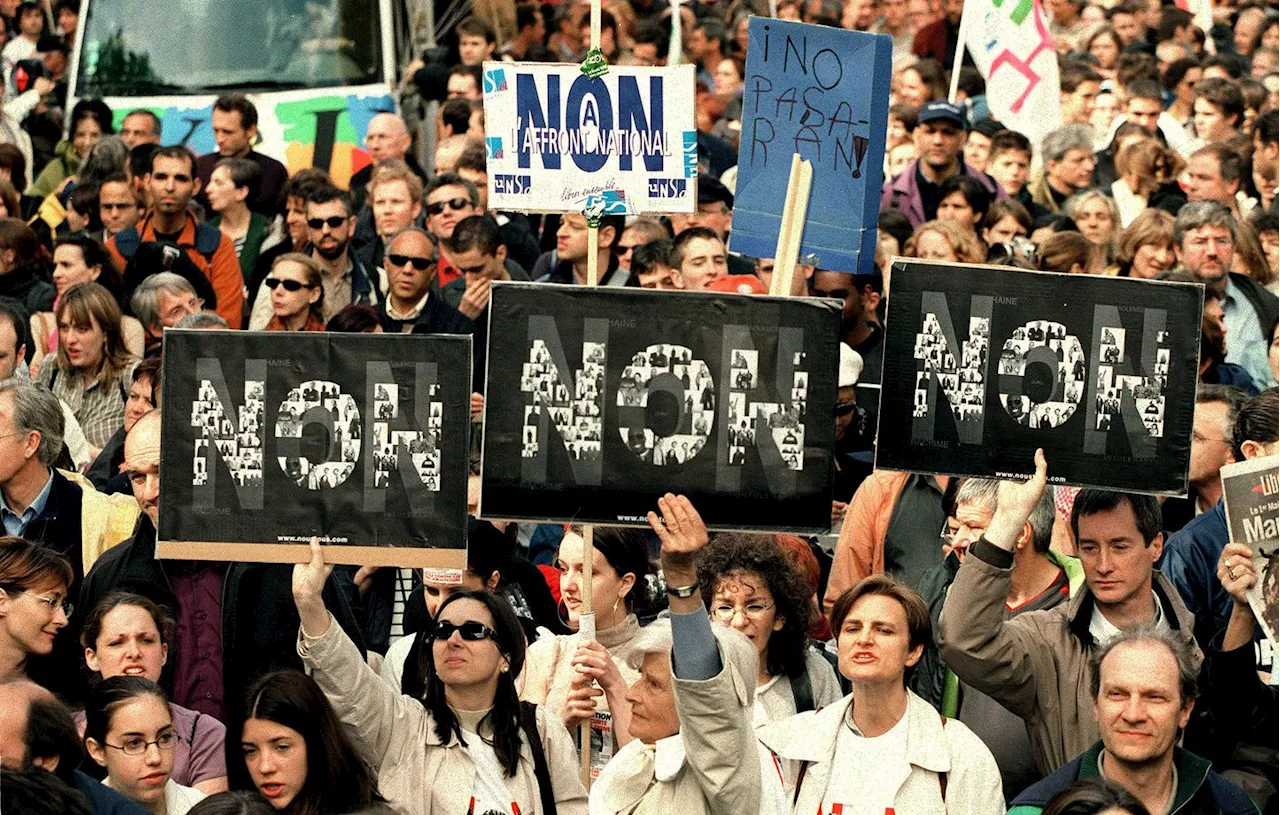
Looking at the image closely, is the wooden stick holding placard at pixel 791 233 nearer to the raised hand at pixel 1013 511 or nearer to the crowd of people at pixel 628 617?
the crowd of people at pixel 628 617

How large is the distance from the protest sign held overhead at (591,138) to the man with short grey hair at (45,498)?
1716 mm

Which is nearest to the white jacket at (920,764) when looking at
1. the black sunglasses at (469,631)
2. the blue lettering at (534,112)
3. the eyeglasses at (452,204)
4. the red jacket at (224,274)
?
the black sunglasses at (469,631)

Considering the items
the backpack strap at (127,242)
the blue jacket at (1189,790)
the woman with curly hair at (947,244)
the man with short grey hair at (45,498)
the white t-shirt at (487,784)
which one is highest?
the woman with curly hair at (947,244)

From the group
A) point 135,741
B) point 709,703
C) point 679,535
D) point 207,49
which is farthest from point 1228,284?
point 207,49

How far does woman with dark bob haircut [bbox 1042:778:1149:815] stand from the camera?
5887 millimetres

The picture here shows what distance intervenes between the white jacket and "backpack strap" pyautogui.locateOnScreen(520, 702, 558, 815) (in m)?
0.67

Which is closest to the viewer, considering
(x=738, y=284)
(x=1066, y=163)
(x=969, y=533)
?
(x=969, y=533)

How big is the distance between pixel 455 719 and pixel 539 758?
0.85 ft

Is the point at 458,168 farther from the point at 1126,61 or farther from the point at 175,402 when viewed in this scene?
the point at 175,402

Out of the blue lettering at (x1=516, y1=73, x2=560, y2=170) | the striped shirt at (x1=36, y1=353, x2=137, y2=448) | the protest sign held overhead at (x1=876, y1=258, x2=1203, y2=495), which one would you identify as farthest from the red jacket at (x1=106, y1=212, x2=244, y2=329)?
the protest sign held overhead at (x1=876, y1=258, x2=1203, y2=495)

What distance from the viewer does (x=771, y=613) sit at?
24.4 ft

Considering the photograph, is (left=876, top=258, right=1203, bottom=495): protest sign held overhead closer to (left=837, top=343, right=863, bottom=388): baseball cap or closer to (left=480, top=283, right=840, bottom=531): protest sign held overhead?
(left=480, top=283, right=840, bottom=531): protest sign held overhead

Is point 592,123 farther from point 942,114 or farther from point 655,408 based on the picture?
point 942,114

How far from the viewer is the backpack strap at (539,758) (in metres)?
6.93
